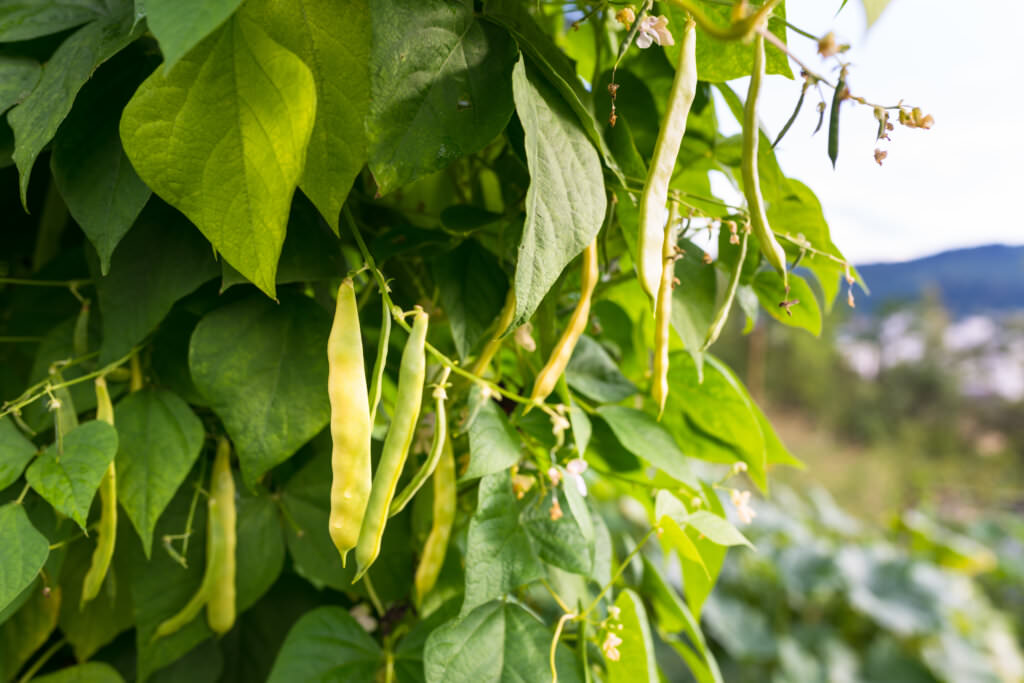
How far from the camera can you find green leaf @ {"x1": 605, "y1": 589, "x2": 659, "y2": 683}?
38 cm

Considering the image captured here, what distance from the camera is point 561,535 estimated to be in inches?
14.8

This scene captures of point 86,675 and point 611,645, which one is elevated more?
point 611,645

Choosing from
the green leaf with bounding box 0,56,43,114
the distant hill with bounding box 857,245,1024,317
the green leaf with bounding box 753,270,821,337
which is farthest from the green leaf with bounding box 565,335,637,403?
the distant hill with bounding box 857,245,1024,317

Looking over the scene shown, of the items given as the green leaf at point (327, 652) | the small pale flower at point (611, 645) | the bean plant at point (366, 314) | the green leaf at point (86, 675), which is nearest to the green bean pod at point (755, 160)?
the bean plant at point (366, 314)

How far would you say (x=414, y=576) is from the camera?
0.45 m

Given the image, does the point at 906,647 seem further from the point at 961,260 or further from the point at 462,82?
the point at 961,260

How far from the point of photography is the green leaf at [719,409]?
0.45 metres

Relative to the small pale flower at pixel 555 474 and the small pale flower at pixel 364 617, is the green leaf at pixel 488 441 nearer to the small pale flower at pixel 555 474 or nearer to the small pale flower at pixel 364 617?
the small pale flower at pixel 555 474

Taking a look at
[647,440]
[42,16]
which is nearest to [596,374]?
[647,440]

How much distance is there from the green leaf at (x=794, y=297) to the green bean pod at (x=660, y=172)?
16cm

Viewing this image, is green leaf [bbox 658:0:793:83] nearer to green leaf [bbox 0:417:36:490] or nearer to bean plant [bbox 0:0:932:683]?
bean plant [bbox 0:0:932:683]

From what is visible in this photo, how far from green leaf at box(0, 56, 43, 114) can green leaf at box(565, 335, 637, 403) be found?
0.33m

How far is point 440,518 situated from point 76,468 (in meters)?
0.19

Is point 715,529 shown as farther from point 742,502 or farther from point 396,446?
point 396,446
